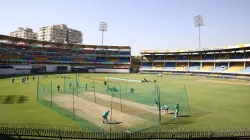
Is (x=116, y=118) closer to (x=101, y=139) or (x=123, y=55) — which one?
(x=101, y=139)

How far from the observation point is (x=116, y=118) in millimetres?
19000

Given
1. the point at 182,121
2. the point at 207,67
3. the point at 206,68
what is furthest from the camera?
the point at 207,67

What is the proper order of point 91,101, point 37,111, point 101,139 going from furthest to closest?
point 91,101 < point 37,111 < point 101,139

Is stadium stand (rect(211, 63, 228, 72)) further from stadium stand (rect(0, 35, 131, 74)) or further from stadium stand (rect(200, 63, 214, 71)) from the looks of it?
stadium stand (rect(0, 35, 131, 74))

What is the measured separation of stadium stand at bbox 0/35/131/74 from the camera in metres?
82.5

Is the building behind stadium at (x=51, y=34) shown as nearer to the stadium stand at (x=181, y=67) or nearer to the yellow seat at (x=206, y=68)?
the stadium stand at (x=181, y=67)

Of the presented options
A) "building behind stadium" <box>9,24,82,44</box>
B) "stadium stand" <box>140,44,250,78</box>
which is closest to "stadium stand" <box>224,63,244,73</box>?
"stadium stand" <box>140,44,250,78</box>

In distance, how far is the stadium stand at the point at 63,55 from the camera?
3248 inches

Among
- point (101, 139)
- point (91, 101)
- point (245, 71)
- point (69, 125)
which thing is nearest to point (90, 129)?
point (69, 125)

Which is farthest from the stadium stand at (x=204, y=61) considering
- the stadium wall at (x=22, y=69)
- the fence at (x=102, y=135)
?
the fence at (x=102, y=135)

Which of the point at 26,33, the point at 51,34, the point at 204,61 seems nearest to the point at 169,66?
the point at 204,61

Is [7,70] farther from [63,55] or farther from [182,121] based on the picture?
[182,121]

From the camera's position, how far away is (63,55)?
10088 cm

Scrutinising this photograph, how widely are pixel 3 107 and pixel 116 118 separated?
14219mm
